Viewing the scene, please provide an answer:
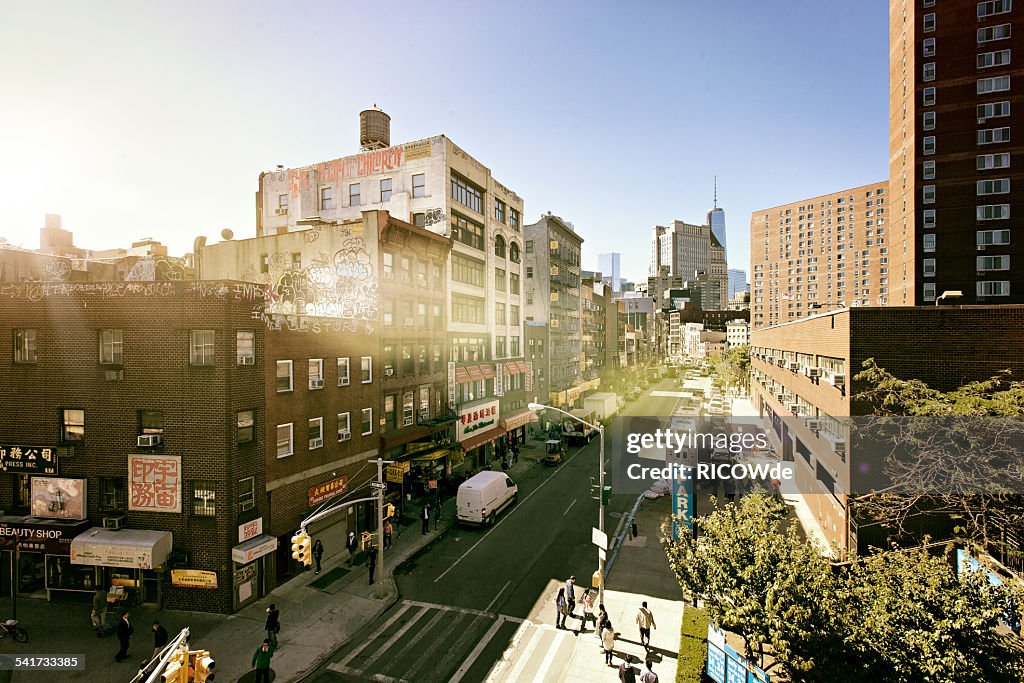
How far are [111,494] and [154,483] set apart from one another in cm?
236

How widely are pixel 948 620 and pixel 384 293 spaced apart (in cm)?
2975

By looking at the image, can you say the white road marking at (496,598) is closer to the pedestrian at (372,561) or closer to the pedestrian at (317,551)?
the pedestrian at (372,561)

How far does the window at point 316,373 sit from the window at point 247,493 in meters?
5.37

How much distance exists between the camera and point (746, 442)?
137ft

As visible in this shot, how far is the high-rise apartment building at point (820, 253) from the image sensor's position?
131000 millimetres

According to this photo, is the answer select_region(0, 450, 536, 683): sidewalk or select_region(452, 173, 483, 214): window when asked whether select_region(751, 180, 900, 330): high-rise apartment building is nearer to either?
select_region(452, 173, 483, 214): window

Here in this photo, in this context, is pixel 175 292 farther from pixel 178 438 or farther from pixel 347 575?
pixel 347 575

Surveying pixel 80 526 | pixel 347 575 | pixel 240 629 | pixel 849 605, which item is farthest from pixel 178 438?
pixel 849 605

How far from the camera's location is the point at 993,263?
50.8 metres

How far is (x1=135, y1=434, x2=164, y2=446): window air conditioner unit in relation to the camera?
20.1 metres

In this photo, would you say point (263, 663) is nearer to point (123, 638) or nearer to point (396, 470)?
point (123, 638)

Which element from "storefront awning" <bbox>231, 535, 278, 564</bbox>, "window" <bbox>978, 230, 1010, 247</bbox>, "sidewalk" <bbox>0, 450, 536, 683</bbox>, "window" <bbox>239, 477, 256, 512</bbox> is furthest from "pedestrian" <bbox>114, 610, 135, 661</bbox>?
"window" <bbox>978, 230, 1010, 247</bbox>

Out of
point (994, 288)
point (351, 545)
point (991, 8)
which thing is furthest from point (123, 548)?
point (991, 8)

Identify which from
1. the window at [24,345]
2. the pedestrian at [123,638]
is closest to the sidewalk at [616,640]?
the pedestrian at [123,638]
